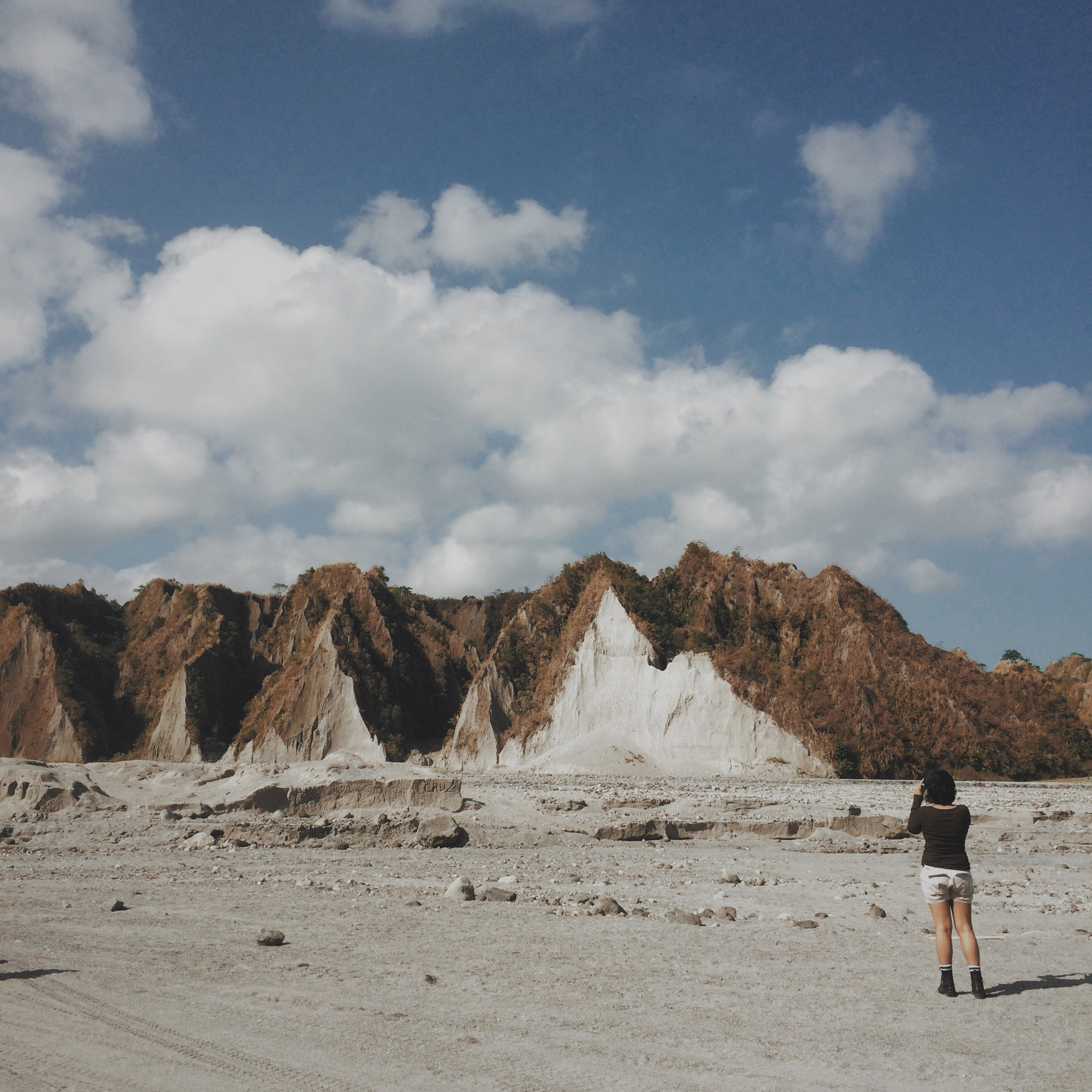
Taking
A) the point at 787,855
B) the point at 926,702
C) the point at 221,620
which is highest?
the point at 221,620

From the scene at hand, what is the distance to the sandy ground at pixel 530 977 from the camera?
450cm

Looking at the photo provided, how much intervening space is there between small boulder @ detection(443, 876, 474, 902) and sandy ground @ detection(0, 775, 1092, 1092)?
17 centimetres

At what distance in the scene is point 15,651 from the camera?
4719 cm

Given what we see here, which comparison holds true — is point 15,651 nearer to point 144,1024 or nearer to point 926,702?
point 926,702

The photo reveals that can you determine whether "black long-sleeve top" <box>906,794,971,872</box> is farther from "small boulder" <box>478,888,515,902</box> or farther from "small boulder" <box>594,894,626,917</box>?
"small boulder" <box>478,888,515,902</box>

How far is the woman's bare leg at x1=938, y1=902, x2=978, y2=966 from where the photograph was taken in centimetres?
556

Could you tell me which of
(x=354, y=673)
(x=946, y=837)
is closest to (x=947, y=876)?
(x=946, y=837)

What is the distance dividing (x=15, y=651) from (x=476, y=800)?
41041mm

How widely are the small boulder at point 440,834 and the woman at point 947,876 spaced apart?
9247 millimetres

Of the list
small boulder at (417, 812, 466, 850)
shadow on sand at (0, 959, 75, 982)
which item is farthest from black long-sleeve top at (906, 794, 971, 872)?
small boulder at (417, 812, 466, 850)

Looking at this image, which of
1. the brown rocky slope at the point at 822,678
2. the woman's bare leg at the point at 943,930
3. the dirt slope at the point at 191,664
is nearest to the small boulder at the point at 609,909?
the woman's bare leg at the point at 943,930

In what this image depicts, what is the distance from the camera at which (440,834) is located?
13.9 m

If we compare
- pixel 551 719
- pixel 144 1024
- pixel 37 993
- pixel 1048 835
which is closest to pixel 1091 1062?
pixel 144 1024

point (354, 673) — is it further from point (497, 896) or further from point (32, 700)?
point (497, 896)
